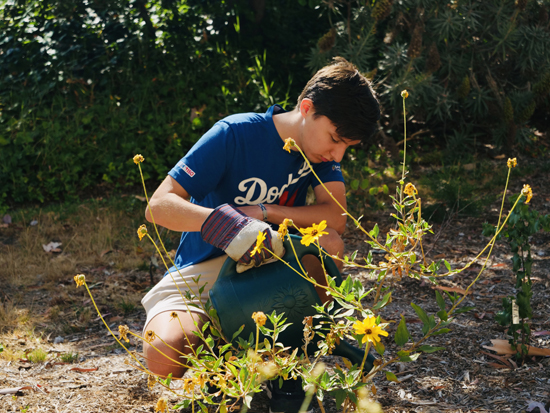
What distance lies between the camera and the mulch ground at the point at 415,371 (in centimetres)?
185

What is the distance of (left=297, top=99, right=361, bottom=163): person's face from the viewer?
1.92 m

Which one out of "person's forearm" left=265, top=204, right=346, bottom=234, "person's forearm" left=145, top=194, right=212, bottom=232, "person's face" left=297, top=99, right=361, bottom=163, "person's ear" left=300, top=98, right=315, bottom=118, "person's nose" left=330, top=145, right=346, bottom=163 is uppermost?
"person's ear" left=300, top=98, right=315, bottom=118

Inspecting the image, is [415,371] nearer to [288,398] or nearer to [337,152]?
[288,398]

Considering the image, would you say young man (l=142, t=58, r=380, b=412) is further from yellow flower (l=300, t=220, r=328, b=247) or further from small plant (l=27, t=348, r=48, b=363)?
small plant (l=27, t=348, r=48, b=363)

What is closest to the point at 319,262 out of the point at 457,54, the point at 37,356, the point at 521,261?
the point at 521,261

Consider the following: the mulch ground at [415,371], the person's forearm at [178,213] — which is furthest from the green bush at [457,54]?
the person's forearm at [178,213]

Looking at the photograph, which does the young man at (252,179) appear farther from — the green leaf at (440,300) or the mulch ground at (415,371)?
the green leaf at (440,300)

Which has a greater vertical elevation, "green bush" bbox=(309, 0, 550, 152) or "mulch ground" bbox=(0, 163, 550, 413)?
"green bush" bbox=(309, 0, 550, 152)

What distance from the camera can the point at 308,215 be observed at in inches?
82.7

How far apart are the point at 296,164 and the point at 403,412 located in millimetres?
989

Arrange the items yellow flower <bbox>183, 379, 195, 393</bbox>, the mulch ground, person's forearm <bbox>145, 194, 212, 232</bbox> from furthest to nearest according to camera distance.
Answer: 1. the mulch ground
2. person's forearm <bbox>145, 194, 212, 232</bbox>
3. yellow flower <bbox>183, 379, 195, 393</bbox>

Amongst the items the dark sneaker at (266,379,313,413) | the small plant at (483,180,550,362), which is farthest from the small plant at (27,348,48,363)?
the small plant at (483,180,550,362)

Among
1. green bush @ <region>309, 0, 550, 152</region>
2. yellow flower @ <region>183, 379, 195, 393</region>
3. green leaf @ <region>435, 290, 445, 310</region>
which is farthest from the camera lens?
green bush @ <region>309, 0, 550, 152</region>

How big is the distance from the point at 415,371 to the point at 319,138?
0.97 meters
